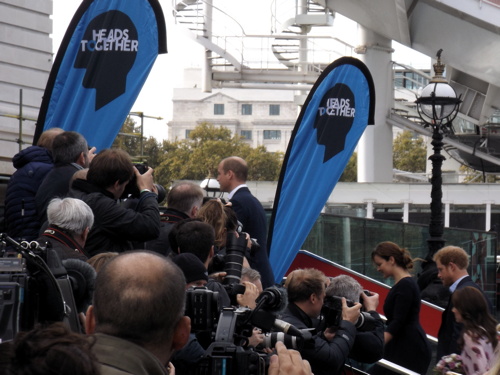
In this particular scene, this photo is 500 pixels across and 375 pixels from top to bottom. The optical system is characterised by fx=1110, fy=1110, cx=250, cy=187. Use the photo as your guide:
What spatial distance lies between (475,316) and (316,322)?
1534mm

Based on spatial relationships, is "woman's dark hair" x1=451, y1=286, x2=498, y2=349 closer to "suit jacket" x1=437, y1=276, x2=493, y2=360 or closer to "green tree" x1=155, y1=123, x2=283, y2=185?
"suit jacket" x1=437, y1=276, x2=493, y2=360

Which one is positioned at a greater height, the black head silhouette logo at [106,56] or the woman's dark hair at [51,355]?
the black head silhouette logo at [106,56]

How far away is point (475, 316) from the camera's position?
8070 millimetres

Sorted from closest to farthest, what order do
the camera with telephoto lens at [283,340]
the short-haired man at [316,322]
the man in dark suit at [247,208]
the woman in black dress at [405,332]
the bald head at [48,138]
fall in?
the camera with telephoto lens at [283,340], the short-haired man at [316,322], the bald head at [48,138], the man in dark suit at [247,208], the woman in black dress at [405,332]

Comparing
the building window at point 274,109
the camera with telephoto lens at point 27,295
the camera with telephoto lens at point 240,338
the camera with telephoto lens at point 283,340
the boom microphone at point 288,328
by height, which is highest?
the building window at point 274,109

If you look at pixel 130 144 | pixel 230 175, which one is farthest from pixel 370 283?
pixel 130 144

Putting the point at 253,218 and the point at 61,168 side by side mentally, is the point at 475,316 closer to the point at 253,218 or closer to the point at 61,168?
the point at 253,218

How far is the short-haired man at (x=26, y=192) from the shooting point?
7316mm

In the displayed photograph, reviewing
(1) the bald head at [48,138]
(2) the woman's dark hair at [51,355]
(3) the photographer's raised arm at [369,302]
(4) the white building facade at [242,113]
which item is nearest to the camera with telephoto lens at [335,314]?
(3) the photographer's raised arm at [369,302]

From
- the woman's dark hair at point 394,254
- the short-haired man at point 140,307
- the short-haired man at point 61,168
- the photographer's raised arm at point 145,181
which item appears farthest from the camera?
the woman's dark hair at point 394,254

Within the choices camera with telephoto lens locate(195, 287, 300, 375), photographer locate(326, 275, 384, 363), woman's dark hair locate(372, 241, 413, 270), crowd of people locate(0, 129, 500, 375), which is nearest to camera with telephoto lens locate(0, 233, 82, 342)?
crowd of people locate(0, 129, 500, 375)

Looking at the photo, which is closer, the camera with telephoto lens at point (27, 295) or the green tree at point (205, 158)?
the camera with telephoto lens at point (27, 295)

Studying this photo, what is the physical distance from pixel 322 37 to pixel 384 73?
21.7 ft

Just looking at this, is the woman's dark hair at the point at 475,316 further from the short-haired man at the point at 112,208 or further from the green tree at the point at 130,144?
the green tree at the point at 130,144
